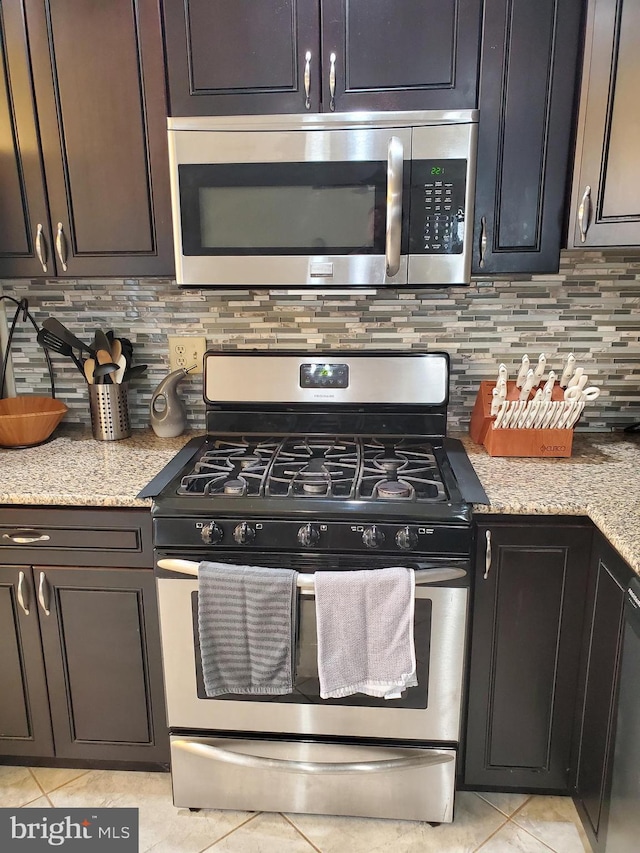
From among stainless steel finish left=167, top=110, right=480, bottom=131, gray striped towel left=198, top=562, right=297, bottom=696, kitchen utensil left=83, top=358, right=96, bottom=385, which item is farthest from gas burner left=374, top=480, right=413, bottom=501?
kitchen utensil left=83, top=358, right=96, bottom=385

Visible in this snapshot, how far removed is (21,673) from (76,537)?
0.45m

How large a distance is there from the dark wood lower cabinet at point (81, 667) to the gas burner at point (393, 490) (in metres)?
0.62

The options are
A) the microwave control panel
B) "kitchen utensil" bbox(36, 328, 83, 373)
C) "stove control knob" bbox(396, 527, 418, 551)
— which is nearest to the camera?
"stove control knob" bbox(396, 527, 418, 551)

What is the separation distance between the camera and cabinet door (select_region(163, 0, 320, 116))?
1.44 metres

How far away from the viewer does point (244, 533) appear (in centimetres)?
138

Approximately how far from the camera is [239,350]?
189 cm

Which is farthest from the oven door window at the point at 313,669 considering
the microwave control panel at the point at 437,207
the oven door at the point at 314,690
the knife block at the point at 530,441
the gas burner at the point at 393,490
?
the microwave control panel at the point at 437,207

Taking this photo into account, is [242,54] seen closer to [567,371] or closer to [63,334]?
[63,334]

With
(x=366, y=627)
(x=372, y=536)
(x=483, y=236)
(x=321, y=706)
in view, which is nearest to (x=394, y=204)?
(x=483, y=236)

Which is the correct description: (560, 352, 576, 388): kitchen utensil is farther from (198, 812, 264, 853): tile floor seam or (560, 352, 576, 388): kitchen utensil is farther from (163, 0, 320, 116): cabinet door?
(198, 812, 264, 853): tile floor seam

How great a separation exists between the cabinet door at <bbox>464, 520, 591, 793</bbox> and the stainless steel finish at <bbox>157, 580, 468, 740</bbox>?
→ 9cm

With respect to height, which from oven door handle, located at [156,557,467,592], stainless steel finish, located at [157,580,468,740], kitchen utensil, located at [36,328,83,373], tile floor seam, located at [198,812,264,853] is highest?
kitchen utensil, located at [36,328,83,373]

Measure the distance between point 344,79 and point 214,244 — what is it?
0.51 meters

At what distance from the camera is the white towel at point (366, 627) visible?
1.34m
